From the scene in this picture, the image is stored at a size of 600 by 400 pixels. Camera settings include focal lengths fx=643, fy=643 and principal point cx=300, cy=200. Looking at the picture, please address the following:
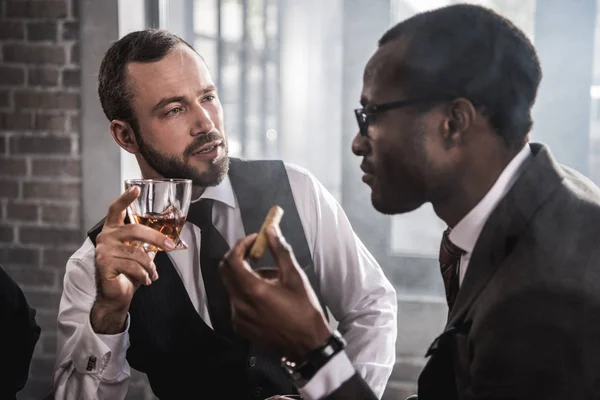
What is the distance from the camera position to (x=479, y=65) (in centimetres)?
119

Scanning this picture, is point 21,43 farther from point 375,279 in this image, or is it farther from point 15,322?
point 375,279

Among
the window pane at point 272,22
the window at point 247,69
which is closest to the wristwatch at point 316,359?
the window at point 247,69

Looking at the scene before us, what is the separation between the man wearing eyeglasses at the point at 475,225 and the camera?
0.97m

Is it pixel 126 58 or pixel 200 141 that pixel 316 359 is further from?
pixel 126 58

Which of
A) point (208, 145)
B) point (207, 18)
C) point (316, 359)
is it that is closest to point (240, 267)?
point (316, 359)

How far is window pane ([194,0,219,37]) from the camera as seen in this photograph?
3529 millimetres

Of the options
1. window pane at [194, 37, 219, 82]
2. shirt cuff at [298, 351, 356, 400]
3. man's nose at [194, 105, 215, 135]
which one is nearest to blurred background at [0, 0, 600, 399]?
window pane at [194, 37, 219, 82]

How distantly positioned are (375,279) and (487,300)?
0.90 m

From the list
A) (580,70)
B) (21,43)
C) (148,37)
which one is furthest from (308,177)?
(21,43)

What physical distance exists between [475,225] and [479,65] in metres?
0.31

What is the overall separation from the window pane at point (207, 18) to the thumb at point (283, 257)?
8.61ft

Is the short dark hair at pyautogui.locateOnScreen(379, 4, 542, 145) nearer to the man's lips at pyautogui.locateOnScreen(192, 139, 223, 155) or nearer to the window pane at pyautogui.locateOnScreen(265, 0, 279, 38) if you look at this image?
the man's lips at pyautogui.locateOnScreen(192, 139, 223, 155)

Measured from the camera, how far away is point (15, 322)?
5.34 ft

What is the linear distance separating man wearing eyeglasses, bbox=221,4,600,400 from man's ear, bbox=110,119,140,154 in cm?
89
